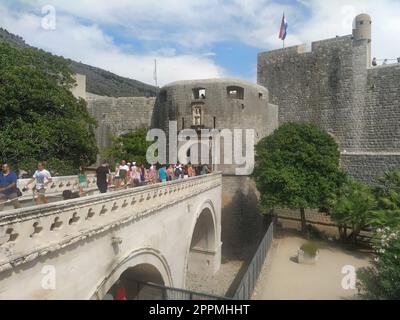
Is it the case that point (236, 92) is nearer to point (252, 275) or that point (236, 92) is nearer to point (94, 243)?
point (252, 275)

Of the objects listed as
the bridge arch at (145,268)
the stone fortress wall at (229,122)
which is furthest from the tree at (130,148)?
the bridge arch at (145,268)

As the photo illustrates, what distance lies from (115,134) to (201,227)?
12.8 m

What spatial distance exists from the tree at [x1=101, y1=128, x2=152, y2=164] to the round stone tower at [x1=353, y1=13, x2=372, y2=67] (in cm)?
1568

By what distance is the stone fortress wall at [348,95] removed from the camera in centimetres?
2334

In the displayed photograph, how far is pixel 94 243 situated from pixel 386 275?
24.1ft

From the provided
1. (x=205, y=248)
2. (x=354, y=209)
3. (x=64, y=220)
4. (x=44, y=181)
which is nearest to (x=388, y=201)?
(x=354, y=209)

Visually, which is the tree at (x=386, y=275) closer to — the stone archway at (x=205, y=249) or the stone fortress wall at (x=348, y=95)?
the stone archway at (x=205, y=249)

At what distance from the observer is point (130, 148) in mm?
24766

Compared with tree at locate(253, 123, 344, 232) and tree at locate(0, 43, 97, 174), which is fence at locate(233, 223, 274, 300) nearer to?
tree at locate(253, 123, 344, 232)

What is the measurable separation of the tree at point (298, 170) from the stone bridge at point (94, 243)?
6.71 m

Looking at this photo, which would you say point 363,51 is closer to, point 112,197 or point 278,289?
point 278,289

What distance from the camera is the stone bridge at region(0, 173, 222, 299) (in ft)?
16.0

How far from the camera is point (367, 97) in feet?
80.8
